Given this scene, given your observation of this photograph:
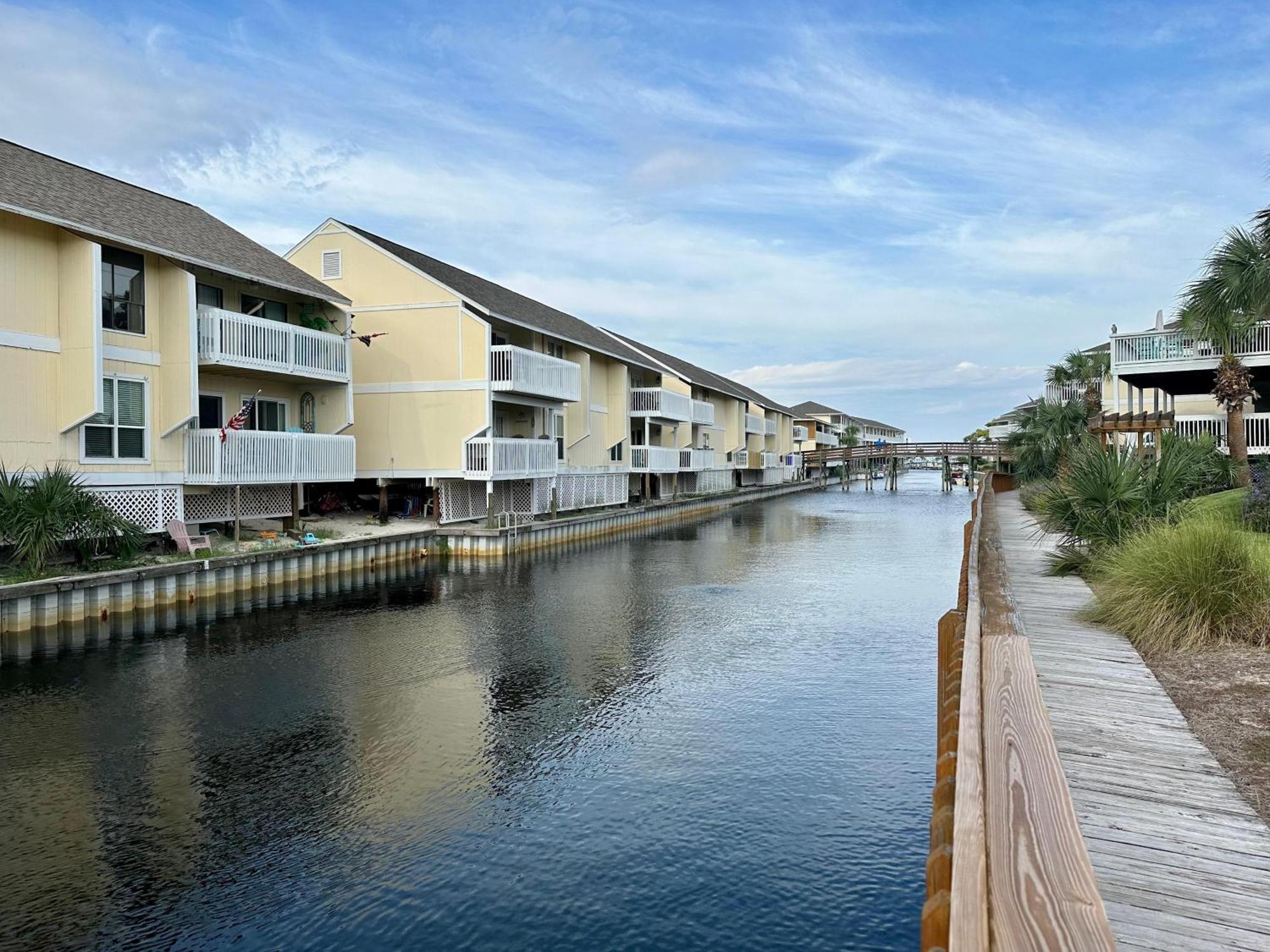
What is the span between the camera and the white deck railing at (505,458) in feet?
88.7

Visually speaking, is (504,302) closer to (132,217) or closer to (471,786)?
(132,217)

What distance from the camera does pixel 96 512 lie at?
53.8ft

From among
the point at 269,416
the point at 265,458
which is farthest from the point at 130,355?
the point at 269,416

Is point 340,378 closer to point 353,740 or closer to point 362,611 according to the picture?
point 362,611

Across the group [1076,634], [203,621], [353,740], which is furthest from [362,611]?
[1076,634]

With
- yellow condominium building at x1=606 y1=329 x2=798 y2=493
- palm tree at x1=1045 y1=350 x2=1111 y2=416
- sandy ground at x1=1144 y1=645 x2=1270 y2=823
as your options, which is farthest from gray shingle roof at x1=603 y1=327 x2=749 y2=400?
sandy ground at x1=1144 y1=645 x2=1270 y2=823

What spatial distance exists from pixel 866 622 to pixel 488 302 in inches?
695

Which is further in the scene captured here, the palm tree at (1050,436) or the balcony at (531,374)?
the palm tree at (1050,436)

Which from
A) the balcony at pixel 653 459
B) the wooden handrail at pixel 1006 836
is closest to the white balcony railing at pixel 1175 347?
the balcony at pixel 653 459

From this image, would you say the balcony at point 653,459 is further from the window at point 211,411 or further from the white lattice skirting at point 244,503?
the window at point 211,411

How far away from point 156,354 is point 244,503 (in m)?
4.77

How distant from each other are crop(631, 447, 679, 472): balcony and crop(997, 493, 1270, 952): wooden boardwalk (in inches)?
1362

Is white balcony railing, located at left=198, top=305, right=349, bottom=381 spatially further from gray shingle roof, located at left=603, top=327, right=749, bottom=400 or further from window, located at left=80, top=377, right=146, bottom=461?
gray shingle roof, located at left=603, top=327, right=749, bottom=400

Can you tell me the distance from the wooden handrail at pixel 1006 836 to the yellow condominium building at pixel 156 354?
1765cm
